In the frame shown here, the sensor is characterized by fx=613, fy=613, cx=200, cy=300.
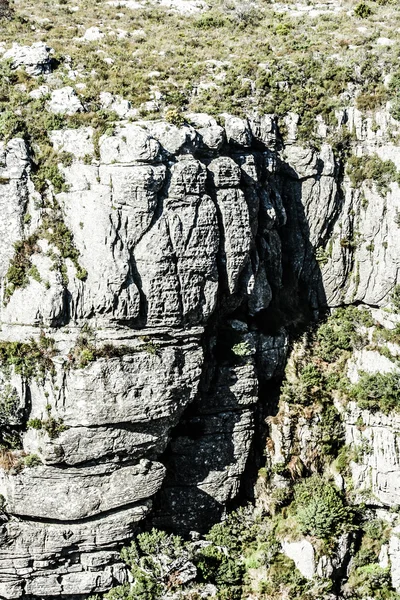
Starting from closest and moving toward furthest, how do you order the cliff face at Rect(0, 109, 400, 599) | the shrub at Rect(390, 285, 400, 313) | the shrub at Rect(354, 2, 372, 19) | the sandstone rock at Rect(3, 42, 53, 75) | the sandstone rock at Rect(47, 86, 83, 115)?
the cliff face at Rect(0, 109, 400, 599) < the sandstone rock at Rect(47, 86, 83, 115) < the sandstone rock at Rect(3, 42, 53, 75) < the shrub at Rect(390, 285, 400, 313) < the shrub at Rect(354, 2, 372, 19)

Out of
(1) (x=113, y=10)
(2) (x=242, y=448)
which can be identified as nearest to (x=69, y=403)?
(2) (x=242, y=448)

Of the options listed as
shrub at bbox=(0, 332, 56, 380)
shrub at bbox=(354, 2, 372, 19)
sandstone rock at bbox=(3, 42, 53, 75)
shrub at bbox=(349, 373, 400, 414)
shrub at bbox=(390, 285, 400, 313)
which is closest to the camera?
shrub at bbox=(0, 332, 56, 380)

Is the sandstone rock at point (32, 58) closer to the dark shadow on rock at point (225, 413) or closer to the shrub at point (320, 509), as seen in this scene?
the dark shadow on rock at point (225, 413)

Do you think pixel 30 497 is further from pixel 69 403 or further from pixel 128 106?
pixel 128 106

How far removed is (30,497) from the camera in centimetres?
2553

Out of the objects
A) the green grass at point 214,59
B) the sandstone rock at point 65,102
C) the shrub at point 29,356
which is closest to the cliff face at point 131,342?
the shrub at point 29,356

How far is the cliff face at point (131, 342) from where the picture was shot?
79.8 ft

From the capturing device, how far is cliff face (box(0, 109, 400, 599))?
24328 millimetres

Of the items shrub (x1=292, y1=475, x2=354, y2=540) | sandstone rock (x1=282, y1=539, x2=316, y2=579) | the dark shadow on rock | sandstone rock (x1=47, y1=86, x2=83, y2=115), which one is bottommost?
sandstone rock (x1=282, y1=539, x2=316, y2=579)

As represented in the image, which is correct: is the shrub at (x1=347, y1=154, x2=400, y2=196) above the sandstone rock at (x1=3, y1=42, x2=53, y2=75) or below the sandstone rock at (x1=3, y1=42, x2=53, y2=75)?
below

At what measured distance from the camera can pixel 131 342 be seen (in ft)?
83.0

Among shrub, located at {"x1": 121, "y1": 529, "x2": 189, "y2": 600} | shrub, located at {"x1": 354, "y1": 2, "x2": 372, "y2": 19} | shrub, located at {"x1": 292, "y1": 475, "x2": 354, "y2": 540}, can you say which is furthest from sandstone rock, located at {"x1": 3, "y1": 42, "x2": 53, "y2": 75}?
shrub, located at {"x1": 292, "y1": 475, "x2": 354, "y2": 540}

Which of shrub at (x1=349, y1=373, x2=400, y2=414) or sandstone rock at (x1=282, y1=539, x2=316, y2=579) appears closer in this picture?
sandstone rock at (x1=282, y1=539, x2=316, y2=579)

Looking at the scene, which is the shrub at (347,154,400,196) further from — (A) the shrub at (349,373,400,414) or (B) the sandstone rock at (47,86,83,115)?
(B) the sandstone rock at (47,86,83,115)
